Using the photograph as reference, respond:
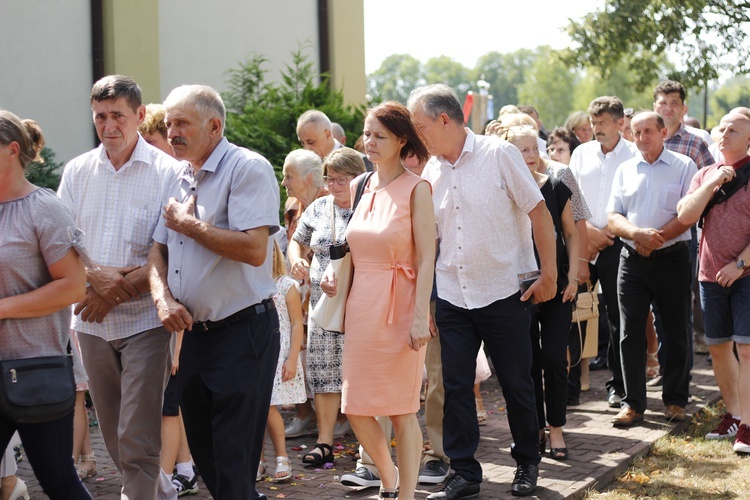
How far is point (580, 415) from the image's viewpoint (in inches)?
335

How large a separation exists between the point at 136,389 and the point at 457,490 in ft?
6.67

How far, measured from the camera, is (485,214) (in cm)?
601

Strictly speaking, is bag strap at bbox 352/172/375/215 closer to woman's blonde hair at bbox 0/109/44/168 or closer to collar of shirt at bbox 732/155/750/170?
woman's blonde hair at bbox 0/109/44/168

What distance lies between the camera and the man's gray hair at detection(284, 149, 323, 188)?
25.4 feet

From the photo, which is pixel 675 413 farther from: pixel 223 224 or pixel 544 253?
pixel 223 224

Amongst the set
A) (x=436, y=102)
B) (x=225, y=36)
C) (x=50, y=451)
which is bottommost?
(x=50, y=451)

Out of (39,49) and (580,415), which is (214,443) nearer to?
(580,415)

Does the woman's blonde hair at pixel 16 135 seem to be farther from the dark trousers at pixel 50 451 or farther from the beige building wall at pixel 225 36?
the beige building wall at pixel 225 36

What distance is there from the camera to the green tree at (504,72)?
158m

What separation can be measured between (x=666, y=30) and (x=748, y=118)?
16468 mm

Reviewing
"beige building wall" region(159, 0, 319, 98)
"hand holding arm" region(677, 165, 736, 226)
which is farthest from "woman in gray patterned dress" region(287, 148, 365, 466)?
"beige building wall" region(159, 0, 319, 98)

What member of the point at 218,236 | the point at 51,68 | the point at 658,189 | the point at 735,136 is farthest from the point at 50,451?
the point at 51,68

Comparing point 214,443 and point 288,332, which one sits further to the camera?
point 288,332

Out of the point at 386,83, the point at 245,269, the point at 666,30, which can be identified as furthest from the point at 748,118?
the point at 386,83
